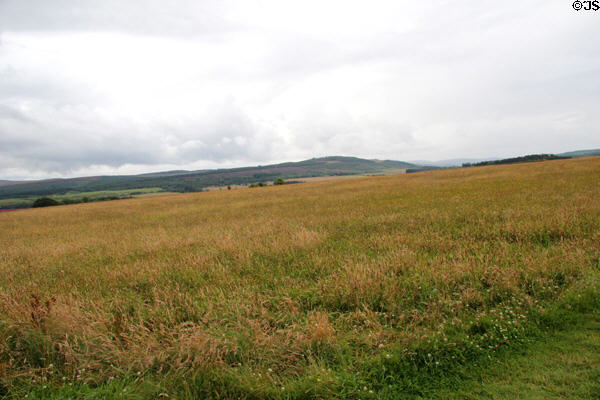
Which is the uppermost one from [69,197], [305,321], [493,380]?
[69,197]

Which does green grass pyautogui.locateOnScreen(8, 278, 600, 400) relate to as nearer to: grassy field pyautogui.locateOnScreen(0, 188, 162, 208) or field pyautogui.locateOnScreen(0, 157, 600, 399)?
field pyautogui.locateOnScreen(0, 157, 600, 399)

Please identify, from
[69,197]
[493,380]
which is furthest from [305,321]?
[69,197]

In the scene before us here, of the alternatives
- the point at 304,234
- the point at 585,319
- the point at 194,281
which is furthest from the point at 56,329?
the point at 585,319

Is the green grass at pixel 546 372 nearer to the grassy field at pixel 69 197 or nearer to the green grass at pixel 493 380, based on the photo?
the green grass at pixel 493 380

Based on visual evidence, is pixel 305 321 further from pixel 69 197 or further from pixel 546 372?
pixel 69 197

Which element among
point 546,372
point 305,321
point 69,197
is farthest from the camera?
point 69,197

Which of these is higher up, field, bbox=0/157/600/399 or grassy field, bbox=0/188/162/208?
grassy field, bbox=0/188/162/208

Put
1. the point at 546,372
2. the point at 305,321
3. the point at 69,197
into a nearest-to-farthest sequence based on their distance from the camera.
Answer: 1. the point at 546,372
2. the point at 305,321
3. the point at 69,197

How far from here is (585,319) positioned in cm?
393

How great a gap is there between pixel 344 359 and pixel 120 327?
3.77 m

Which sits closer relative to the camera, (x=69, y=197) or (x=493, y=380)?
(x=493, y=380)

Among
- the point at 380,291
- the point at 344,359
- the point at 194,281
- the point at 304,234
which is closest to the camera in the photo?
the point at 344,359

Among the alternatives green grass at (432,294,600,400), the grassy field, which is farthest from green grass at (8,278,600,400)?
the grassy field

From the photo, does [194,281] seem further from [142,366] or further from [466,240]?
[466,240]
